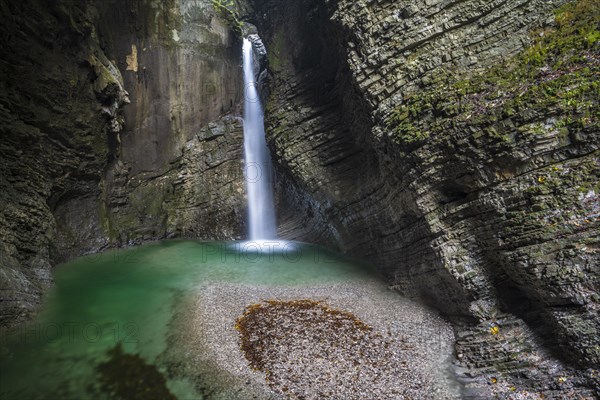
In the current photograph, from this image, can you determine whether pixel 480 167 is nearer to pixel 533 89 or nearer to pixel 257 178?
pixel 533 89

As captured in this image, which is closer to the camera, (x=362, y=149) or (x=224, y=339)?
(x=224, y=339)

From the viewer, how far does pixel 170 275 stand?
15.3 meters

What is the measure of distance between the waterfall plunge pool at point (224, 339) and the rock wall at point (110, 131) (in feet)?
7.33

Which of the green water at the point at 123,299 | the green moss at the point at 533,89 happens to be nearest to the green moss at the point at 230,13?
the green water at the point at 123,299

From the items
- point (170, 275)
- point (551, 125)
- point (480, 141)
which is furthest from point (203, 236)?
point (551, 125)

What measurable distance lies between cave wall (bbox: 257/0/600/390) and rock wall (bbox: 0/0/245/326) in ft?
40.1

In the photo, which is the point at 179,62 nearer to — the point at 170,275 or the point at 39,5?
the point at 39,5

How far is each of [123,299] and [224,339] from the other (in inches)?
207

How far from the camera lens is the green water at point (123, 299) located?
8070 millimetres

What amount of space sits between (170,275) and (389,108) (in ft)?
38.3

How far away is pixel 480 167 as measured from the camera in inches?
378

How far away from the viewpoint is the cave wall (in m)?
8.10

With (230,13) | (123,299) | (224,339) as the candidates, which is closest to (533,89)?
(224,339)

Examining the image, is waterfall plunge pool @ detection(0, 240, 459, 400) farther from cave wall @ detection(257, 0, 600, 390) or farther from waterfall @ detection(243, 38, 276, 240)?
waterfall @ detection(243, 38, 276, 240)
